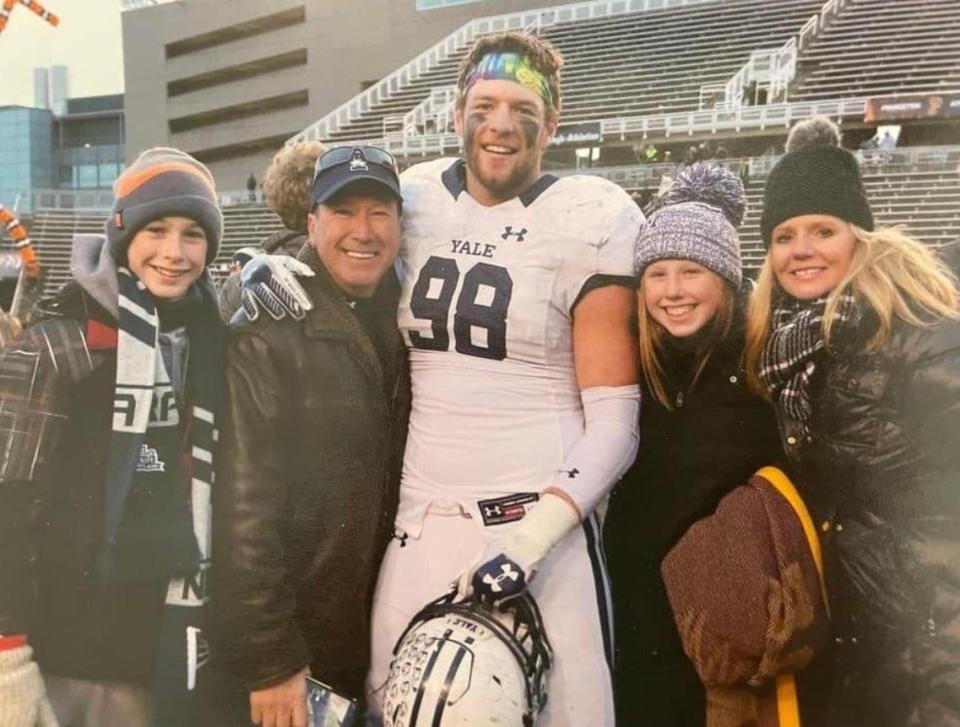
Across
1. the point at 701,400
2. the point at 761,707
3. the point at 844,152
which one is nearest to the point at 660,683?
the point at 761,707

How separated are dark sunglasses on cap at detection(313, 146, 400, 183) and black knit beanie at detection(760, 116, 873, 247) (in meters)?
0.80

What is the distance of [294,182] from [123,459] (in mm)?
707

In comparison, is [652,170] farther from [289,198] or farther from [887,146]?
[289,198]

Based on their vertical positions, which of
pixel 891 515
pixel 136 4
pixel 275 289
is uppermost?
pixel 136 4

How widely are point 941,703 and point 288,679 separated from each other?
4.43 feet

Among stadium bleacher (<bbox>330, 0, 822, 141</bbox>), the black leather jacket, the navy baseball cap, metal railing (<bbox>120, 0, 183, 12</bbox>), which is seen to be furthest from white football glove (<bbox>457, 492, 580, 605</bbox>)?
metal railing (<bbox>120, 0, 183, 12</bbox>)

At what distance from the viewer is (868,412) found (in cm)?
165

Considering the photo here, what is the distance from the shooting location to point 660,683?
1.82 metres

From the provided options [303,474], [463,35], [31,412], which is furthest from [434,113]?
[31,412]

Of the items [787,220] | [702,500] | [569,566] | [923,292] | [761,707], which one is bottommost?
[761,707]

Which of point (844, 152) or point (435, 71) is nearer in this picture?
point (844, 152)

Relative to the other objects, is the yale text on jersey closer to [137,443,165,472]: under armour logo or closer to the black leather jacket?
the black leather jacket

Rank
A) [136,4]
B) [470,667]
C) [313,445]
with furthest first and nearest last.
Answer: [136,4] → [313,445] → [470,667]

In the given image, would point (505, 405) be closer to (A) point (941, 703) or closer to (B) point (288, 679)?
(B) point (288, 679)
